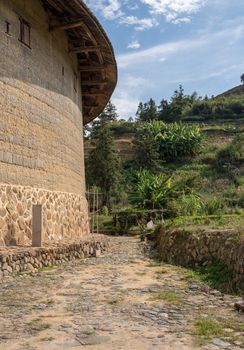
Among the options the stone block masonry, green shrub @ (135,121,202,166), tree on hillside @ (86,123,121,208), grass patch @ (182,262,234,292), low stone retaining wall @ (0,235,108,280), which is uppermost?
green shrub @ (135,121,202,166)

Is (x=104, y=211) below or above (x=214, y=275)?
above

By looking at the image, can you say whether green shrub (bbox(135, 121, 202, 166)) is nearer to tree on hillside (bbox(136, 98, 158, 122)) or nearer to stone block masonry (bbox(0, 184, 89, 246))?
tree on hillside (bbox(136, 98, 158, 122))

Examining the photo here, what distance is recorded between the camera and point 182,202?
22.8 meters

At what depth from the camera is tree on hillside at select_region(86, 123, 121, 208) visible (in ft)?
94.5

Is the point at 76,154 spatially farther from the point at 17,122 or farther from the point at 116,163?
the point at 116,163

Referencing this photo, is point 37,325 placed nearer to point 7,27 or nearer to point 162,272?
point 162,272

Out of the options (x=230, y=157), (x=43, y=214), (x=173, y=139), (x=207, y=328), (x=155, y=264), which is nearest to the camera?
(x=207, y=328)

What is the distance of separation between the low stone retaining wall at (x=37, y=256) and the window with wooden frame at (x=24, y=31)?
502cm

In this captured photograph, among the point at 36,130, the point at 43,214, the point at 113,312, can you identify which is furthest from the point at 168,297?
the point at 36,130

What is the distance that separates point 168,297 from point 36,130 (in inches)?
235

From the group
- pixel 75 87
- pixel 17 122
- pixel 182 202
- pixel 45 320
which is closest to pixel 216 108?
pixel 182 202

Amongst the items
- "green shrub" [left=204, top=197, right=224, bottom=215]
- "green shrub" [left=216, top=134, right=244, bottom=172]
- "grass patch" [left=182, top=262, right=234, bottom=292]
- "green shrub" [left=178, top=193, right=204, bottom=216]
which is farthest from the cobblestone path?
"green shrub" [left=216, top=134, right=244, bottom=172]

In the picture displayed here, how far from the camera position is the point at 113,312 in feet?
18.1

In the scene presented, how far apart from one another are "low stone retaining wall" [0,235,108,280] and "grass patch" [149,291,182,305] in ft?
9.29
